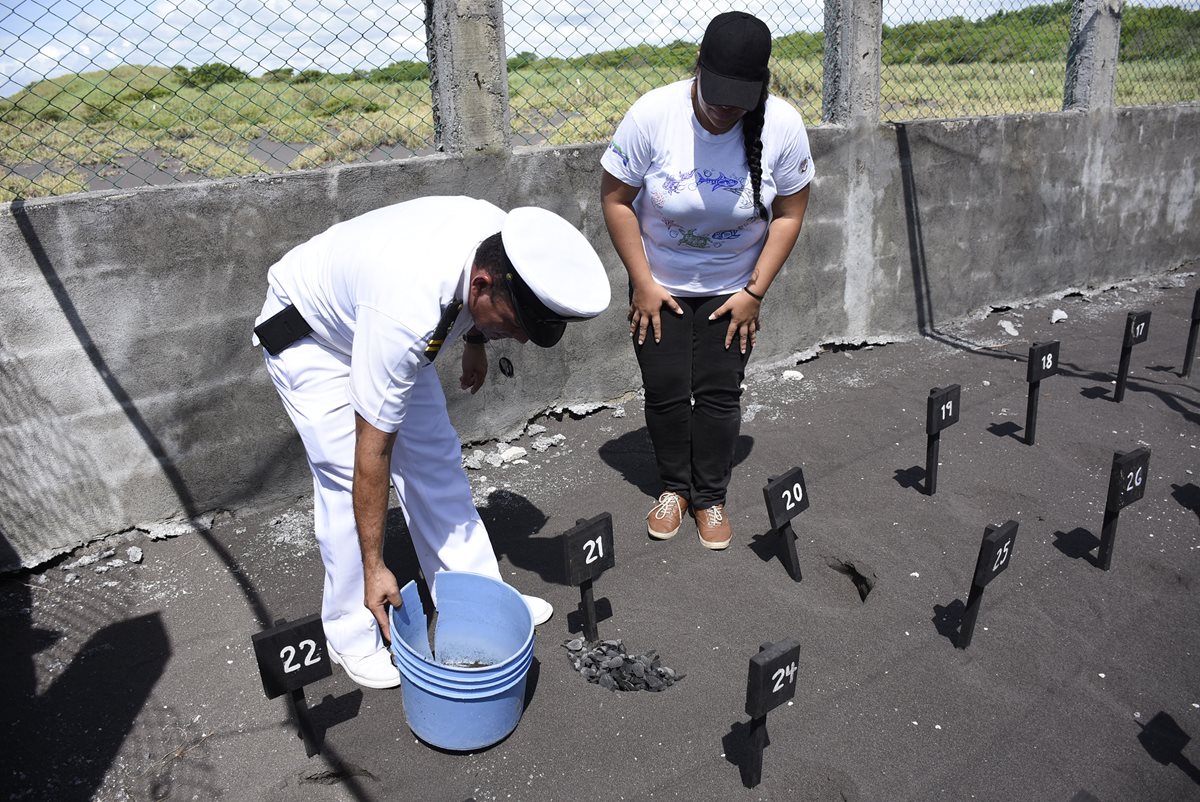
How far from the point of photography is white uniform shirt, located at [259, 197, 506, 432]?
2.27 metres

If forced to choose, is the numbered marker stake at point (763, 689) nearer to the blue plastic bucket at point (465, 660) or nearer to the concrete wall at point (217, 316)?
the blue plastic bucket at point (465, 660)

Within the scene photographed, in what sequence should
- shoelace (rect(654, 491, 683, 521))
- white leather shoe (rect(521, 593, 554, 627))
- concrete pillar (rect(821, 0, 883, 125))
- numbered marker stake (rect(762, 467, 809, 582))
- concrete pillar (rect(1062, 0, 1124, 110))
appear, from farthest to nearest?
concrete pillar (rect(1062, 0, 1124, 110)), concrete pillar (rect(821, 0, 883, 125)), shoelace (rect(654, 491, 683, 521)), numbered marker stake (rect(762, 467, 809, 582)), white leather shoe (rect(521, 593, 554, 627))

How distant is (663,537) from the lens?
391 cm

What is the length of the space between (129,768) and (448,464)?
1337mm

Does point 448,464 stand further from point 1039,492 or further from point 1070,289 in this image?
point 1070,289

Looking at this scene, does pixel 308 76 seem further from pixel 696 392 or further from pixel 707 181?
pixel 696 392

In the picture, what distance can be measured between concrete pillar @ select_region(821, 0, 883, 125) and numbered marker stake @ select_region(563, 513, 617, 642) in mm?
3768

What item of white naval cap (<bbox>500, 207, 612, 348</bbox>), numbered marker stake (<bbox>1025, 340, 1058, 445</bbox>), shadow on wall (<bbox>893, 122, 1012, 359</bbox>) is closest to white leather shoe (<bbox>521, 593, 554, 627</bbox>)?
Result: white naval cap (<bbox>500, 207, 612, 348</bbox>)

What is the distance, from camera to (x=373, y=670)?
3027mm

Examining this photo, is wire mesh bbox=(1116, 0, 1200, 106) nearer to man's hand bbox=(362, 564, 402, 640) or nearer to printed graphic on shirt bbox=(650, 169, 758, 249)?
printed graphic on shirt bbox=(650, 169, 758, 249)

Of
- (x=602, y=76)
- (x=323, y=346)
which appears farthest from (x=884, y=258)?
(x=323, y=346)

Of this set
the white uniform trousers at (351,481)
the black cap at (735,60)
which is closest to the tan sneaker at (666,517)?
the white uniform trousers at (351,481)

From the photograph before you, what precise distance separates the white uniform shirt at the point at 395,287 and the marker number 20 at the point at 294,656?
0.70 m

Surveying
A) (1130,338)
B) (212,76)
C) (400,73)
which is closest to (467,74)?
(400,73)
